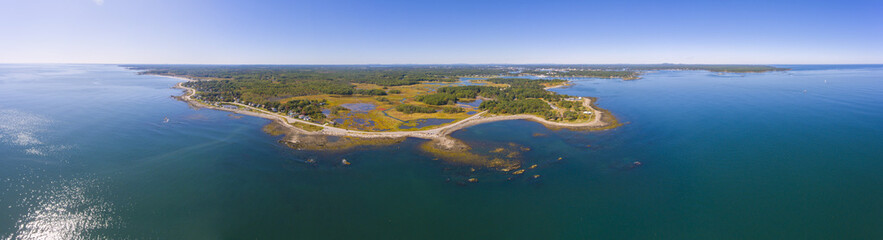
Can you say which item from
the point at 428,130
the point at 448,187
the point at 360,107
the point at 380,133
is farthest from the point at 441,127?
the point at 360,107

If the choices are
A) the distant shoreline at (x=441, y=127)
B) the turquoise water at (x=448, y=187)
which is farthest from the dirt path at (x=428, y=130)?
the turquoise water at (x=448, y=187)

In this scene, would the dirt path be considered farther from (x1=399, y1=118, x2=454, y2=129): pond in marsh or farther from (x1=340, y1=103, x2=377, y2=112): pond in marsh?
(x1=340, y1=103, x2=377, y2=112): pond in marsh

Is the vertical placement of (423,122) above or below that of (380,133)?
above

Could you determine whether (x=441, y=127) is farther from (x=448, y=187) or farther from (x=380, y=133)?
(x=448, y=187)

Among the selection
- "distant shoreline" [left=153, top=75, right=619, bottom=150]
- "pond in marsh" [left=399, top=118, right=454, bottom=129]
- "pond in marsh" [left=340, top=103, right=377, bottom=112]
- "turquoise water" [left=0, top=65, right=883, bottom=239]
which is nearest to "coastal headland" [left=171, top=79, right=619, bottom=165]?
"distant shoreline" [left=153, top=75, right=619, bottom=150]

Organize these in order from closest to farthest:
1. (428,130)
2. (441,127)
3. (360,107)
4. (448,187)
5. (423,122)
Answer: (448,187), (428,130), (441,127), (423,122), (360,107)

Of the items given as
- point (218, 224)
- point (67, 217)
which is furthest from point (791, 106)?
point (67, 217)

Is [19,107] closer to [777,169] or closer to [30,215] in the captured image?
[30,215]

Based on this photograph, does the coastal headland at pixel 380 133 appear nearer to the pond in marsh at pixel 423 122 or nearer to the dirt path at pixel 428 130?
the dirt path at pixel 428 130

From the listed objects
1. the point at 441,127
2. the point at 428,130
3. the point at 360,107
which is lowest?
the point at 428,130
